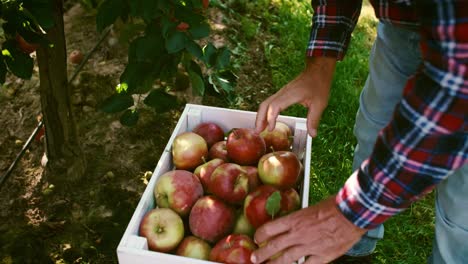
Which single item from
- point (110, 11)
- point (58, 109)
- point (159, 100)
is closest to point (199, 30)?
point (110, 11)

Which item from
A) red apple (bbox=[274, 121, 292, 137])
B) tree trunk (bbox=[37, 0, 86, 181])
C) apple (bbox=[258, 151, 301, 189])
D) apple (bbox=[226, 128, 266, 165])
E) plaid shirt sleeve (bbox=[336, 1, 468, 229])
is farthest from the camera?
tree trunk (bbox=[37, 0, 86, 181])

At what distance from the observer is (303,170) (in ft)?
4.57

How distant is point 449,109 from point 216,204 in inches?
27.3

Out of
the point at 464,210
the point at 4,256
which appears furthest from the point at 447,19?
the point at 4,256

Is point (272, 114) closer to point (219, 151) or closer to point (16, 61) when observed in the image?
point (219, 151)

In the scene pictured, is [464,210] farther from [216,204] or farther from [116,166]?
[116,166]

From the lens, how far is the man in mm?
711

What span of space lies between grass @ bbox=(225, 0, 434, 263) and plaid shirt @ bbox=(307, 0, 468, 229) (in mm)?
1108

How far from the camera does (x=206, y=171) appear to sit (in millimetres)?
1367

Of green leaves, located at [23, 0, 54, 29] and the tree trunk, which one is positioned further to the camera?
the tree trunk

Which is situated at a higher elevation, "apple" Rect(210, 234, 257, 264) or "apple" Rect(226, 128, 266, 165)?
"apple" Rect(226, 128, 266, 165)

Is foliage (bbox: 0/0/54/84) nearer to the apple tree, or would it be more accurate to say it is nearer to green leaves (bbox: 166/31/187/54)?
the apple tree

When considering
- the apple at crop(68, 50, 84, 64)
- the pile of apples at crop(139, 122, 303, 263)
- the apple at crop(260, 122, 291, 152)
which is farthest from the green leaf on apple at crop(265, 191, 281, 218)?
the apple at crop(68, 50, 84, 64)

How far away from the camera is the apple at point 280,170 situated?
1.30 meters
